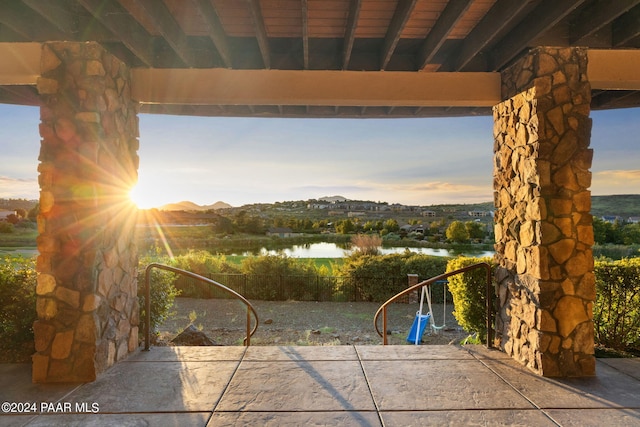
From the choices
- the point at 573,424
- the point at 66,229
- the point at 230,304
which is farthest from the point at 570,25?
the point at 230,304

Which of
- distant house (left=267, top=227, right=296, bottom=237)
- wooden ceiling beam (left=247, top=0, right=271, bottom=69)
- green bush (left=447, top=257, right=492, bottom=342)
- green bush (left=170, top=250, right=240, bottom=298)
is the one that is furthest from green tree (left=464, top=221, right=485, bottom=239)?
wooden ceiling beam (left=247, top=0, right=271, bottom=69)

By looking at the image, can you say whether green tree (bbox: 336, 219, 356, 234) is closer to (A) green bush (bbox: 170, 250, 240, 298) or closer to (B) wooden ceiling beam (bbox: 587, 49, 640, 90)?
(A) green bush (bbox: 170, 250, 240, 298)

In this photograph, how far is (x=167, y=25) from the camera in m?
2.90

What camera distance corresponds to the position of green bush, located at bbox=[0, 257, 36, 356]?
351 centimetres

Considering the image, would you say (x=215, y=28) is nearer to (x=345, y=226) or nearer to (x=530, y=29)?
(x=530, y=29)

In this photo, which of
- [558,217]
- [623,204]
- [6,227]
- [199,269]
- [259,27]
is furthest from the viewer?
[199,269]

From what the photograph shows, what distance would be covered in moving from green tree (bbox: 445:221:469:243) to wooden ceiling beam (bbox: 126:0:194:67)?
14.0m

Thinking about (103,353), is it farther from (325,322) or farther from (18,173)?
(325,322)

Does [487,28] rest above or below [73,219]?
above

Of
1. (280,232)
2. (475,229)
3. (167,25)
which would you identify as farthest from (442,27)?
(280,232)

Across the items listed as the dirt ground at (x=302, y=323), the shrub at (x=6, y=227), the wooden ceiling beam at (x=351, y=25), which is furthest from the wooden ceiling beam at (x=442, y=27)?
the shrub at (x=6, y=227)

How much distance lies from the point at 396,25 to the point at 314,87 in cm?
106

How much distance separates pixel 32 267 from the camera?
13.4 ft

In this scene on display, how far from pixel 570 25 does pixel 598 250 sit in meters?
12.6
